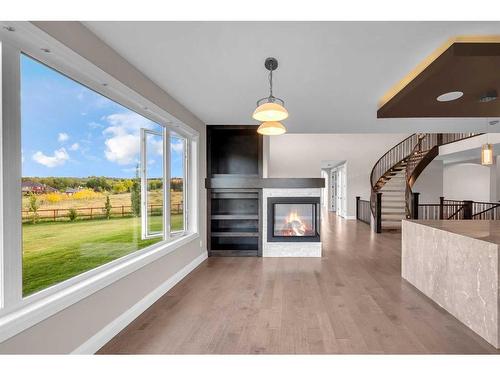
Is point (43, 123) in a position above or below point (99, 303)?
above

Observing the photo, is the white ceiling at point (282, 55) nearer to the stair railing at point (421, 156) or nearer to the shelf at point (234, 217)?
the shelf at point (234, 217)

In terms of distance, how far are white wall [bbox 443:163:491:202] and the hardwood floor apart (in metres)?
10.7

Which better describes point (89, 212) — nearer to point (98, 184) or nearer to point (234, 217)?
point (98, 184)

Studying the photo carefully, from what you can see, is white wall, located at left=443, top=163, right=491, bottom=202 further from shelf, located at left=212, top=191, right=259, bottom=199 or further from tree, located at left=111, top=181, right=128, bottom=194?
tree, located at left=111, top=181, right=128, bottom=194

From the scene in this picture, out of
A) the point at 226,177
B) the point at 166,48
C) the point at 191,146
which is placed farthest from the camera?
the point at 226,177

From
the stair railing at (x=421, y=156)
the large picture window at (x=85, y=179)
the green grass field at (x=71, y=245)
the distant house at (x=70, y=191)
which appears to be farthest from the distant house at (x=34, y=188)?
the stair railing at (x=421, y=156)

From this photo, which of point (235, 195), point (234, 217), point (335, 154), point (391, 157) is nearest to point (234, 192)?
point (235, 195)

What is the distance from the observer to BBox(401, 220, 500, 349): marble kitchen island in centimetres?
229

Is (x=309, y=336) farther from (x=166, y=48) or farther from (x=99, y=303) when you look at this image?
(x=166, y=48)

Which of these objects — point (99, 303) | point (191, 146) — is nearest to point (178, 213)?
point (191, 146)

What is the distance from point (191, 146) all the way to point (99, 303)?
9.93 feet

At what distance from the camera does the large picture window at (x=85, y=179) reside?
1.97 metres

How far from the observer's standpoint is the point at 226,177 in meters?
5.39

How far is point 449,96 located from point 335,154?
827 centimetres
